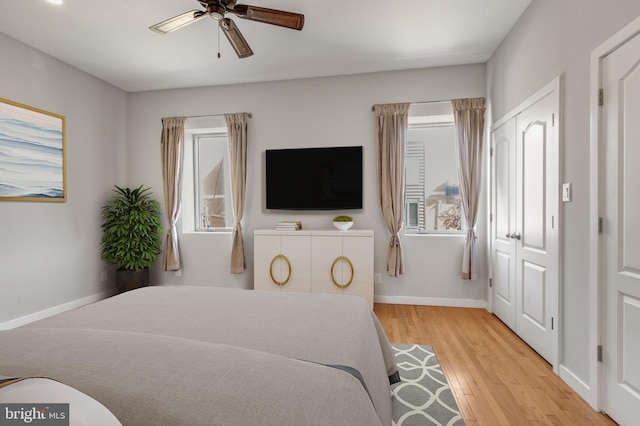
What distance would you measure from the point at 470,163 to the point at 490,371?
2.25 m

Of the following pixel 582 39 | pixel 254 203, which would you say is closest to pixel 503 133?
pixel 582 39

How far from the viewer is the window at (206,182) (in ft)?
14.1

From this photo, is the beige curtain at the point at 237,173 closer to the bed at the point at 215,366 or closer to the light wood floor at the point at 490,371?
the light wood floor at the point at 490,371

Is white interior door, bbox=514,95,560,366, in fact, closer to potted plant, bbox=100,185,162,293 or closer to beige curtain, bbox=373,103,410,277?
beige curtain, bbox=373,103,410,277

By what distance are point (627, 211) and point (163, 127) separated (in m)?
4.75

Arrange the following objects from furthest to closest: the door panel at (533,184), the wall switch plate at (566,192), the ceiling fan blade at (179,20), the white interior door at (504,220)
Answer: the white interior door at (504,220) < the door panel at (533,184) < the ceiling fan blade at (179,20) < the wall switch plate at (566,192)

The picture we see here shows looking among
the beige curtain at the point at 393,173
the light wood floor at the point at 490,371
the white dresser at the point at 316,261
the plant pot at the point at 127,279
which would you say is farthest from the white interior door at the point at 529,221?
the plant pot at the point at 127,279

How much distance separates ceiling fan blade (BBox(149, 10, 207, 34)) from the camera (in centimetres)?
209

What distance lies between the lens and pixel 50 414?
455mm

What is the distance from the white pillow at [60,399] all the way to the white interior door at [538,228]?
2589mm

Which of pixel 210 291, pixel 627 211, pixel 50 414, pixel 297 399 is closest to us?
pixel 50 414

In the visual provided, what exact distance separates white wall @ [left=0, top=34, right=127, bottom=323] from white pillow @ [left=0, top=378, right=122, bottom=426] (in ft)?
11.5

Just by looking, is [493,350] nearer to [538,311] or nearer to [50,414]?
[538,311]

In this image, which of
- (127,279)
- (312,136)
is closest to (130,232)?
(127,279)
